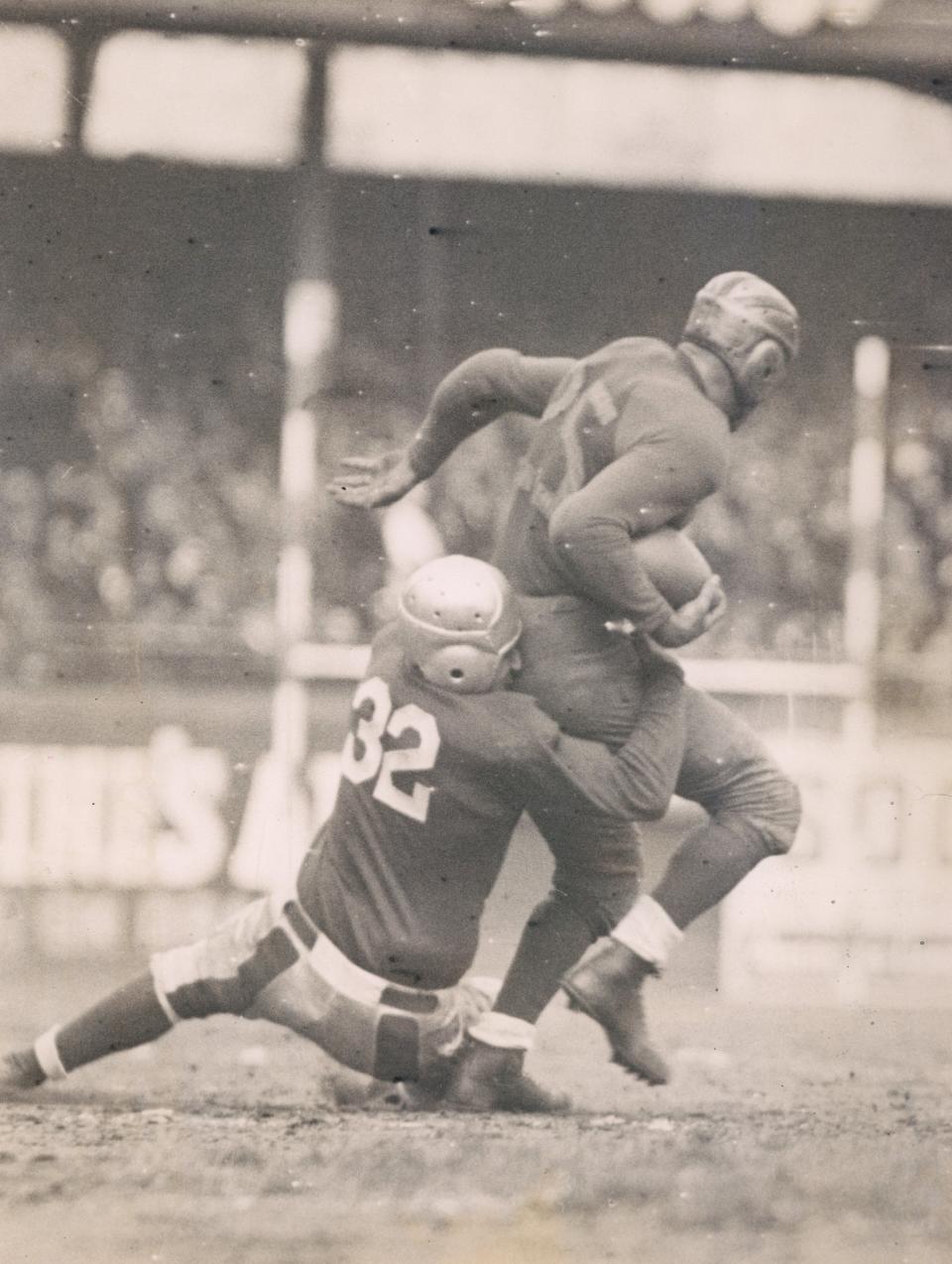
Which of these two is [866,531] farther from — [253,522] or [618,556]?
[253,522]

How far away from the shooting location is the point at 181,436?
10.3ft

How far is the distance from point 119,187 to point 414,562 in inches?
36.5

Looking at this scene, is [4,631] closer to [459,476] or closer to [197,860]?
[197,860]

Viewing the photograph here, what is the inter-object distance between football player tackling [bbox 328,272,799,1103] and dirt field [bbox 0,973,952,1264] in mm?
109

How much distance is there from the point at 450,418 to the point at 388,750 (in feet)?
2.18

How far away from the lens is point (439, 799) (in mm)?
3129

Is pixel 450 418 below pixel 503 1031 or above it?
above

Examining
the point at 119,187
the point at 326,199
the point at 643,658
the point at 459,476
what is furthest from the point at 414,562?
the point at 119,187

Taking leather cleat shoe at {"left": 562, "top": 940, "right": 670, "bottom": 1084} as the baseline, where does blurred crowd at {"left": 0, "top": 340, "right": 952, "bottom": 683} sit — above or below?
above

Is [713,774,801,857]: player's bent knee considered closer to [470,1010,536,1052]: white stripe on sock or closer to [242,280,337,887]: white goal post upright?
[470,1010,536,1052]: white stripe on sock

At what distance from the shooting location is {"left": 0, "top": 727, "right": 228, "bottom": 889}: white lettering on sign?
3.17m

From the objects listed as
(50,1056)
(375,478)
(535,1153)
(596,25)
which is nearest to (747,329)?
(596,25)

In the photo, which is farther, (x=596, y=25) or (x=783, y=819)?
(x=783, y=819)

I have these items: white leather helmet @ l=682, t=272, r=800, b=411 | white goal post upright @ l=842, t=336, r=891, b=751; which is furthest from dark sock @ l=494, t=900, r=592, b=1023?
white leather helmet @ l=682, t=272, r=800, b=411
